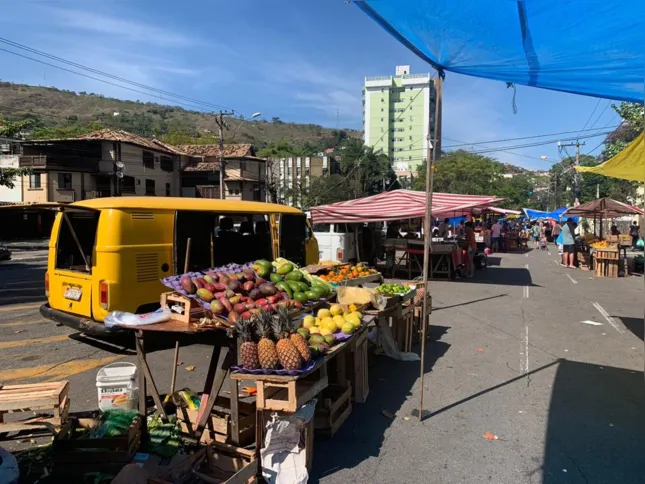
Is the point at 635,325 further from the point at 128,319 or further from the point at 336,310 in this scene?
the point at 128,319

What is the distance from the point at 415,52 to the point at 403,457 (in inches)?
139

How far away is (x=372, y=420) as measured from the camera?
14.7 feet

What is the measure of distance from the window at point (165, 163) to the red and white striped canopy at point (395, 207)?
123 feet

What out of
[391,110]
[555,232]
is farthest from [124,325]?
[391,110]

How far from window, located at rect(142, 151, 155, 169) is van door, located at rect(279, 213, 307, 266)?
3928 cm

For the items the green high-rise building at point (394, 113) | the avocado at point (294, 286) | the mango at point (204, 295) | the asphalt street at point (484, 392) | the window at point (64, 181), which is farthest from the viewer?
the green high-rise building at point (394, 113)

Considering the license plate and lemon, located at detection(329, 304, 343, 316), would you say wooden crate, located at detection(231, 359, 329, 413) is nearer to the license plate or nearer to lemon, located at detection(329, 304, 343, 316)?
lemon, located at detection(329, 304, 343, 316)

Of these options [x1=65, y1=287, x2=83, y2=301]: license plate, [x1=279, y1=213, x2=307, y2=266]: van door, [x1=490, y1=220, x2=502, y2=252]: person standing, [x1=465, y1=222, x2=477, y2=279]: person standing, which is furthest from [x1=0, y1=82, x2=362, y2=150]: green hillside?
[x1=65, y1=287, x2=83, y2=301]: license plate

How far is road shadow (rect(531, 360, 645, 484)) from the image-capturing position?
3523 millimetres

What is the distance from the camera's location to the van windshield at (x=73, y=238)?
6.46 metres

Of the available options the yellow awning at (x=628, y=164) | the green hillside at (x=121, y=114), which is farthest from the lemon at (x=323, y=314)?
the green hillside at (x=121, y=114)

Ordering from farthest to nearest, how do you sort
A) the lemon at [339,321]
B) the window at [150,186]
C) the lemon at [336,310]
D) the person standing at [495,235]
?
the window at [150,186] < the person standing at [495,235] < the lemon at [336,310] < the lemon at [339,321]

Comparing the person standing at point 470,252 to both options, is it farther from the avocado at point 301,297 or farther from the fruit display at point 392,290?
the avocado at point 301,297

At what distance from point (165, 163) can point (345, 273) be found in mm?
44671
